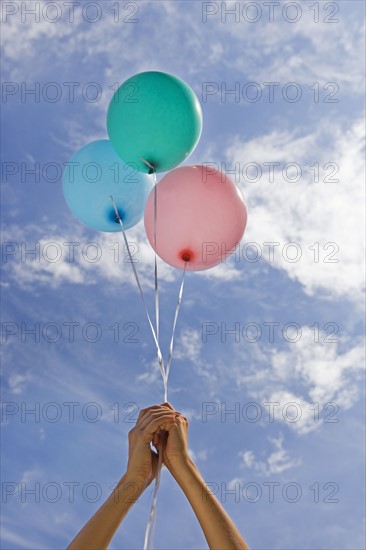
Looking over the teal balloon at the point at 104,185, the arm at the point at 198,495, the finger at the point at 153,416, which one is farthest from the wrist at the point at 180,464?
the teal balloon at the point at 104,185

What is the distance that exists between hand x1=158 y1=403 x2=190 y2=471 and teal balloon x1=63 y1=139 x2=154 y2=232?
2974 millimetres

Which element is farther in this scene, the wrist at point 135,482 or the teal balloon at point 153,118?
the teal balloon at point 153,118

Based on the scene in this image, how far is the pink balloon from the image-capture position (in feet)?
18.7

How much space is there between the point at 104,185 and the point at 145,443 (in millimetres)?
3217

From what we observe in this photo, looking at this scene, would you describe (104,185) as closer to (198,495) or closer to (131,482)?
(131,482)

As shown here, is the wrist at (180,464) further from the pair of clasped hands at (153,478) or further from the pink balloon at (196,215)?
the pink balloon at (196,215)

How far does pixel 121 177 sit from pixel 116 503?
372 cm

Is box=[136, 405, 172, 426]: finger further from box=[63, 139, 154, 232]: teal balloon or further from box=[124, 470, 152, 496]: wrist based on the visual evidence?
box=[63, 139, 154, 232]: teal balloon

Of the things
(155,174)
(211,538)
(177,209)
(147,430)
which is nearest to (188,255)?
(177,209)

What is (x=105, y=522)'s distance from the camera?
347 cm

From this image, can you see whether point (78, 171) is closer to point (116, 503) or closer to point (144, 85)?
point (144, 85)

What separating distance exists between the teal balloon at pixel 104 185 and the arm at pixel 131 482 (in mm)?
2859

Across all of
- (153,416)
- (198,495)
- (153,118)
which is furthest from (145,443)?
(153,118)

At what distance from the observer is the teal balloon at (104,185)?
6.28 m
